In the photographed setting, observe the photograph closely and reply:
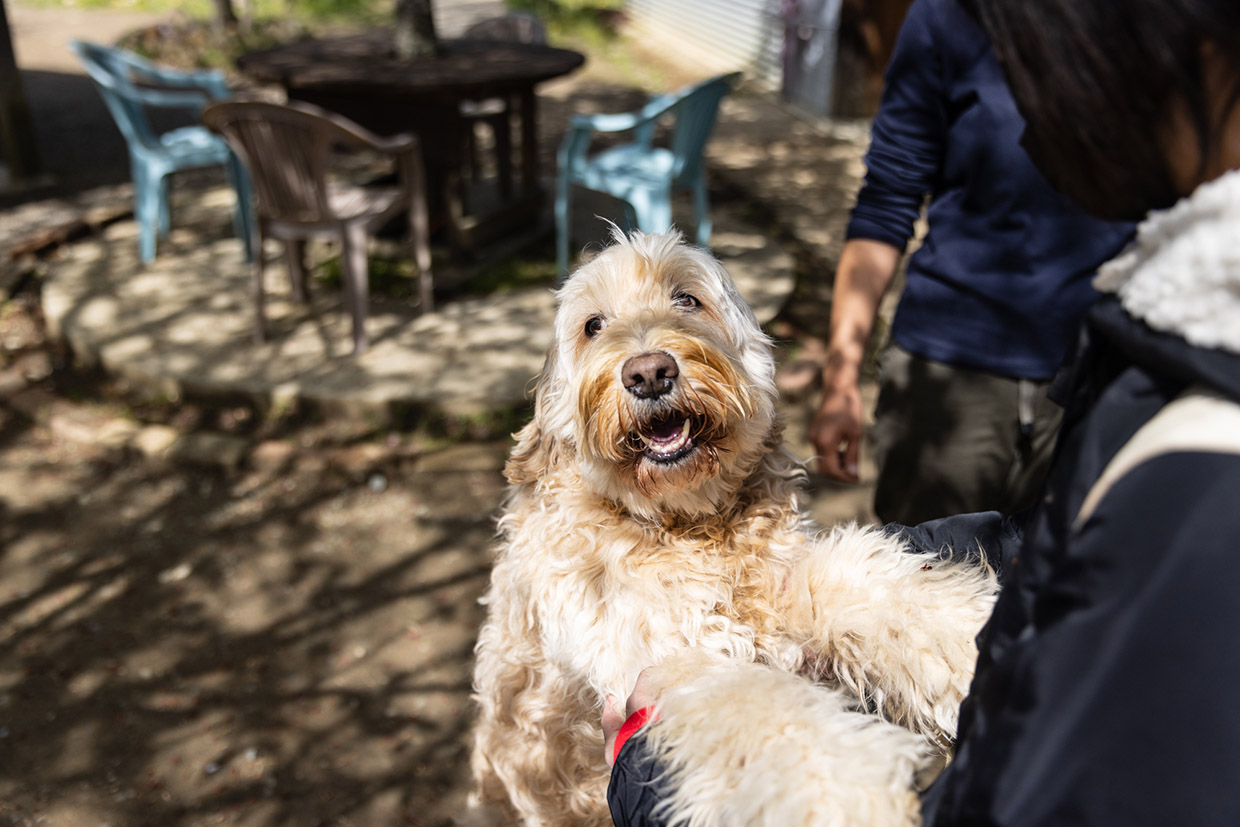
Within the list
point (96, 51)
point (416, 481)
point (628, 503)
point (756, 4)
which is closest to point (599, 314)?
point (628, 503)

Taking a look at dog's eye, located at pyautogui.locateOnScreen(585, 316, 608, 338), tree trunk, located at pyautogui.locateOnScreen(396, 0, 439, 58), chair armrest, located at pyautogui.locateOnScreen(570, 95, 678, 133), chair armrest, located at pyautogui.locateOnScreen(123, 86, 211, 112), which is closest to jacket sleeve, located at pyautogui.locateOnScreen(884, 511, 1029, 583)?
dog's eye, located at pyautogui.locateOnScreen(585, 316, 608, 338)

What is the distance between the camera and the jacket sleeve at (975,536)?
1.76m

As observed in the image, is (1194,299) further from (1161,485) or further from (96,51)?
(96,51)

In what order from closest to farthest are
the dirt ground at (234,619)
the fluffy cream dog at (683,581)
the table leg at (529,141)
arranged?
1. the fluffy cream dog at (683,581)
2. the dirt ground at (234,619)
3. the table leg at (529,141)

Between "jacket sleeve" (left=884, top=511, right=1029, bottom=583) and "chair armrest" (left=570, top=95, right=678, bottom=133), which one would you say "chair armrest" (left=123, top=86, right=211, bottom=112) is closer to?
"chair armrest" (left=570, top=95, right=678, bottom=133)

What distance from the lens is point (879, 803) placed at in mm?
1222

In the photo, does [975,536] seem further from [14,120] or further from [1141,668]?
[14,120]

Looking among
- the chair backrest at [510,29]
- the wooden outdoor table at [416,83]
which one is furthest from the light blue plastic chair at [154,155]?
the chair backrest at [510,29]

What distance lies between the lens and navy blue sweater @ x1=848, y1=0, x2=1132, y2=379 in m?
2.21

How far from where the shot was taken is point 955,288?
2.38 meters

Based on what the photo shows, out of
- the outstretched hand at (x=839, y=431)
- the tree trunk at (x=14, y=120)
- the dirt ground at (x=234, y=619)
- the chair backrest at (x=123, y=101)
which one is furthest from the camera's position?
the tree trunk at (x=14, y=120)

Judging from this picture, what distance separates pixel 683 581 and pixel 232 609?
2.90 m

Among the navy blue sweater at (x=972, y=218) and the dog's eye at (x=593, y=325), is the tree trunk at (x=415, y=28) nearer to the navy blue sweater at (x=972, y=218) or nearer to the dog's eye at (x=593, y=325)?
the navy blue sweater at (x=972, y=218)

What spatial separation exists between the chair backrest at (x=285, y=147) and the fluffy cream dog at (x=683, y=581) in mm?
3801
